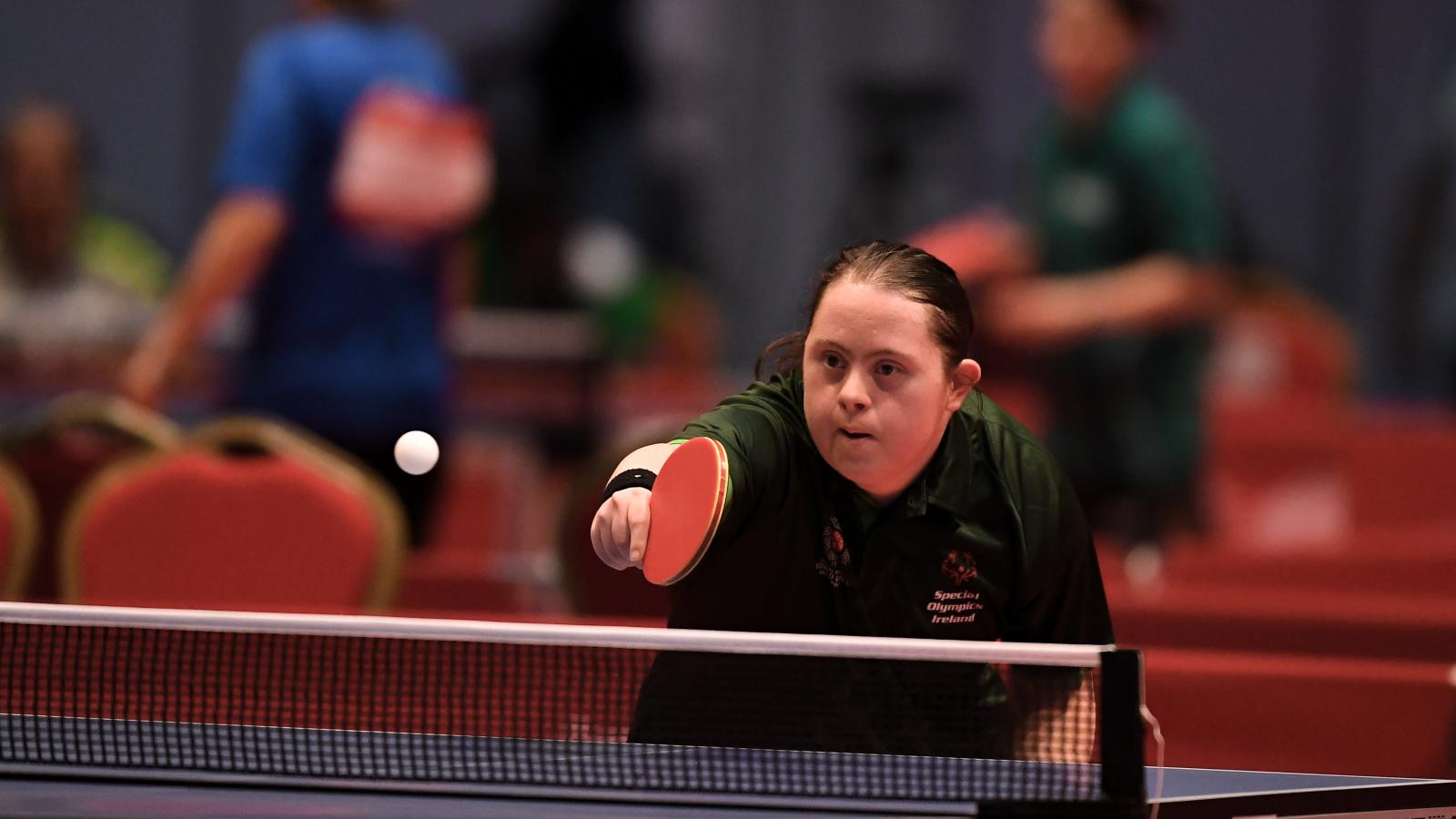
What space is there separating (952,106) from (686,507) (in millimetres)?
10808

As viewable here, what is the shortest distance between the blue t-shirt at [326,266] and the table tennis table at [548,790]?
79.6 inches

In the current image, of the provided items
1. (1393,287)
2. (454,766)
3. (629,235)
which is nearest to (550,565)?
(454,766)

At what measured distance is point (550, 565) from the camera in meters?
4.73

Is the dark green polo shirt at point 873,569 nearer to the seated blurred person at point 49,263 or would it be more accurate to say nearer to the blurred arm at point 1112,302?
the blurred arm at point 1112,302

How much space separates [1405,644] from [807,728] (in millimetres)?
1734

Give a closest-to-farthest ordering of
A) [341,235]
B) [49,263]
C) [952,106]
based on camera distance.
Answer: [341,235], [49,263], [952,106]

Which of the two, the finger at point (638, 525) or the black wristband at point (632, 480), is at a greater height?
the black wristband at point (632, 480)

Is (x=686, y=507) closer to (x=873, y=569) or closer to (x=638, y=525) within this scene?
(x=638, y=525)

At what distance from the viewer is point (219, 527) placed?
129 inches

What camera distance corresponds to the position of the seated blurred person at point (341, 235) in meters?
3.75

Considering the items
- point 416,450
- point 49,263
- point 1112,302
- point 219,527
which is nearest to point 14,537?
point 219,527

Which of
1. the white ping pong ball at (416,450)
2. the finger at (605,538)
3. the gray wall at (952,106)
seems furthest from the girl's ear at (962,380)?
the gray wall at (952,106)

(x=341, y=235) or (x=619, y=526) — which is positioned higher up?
(x=341, y=235)

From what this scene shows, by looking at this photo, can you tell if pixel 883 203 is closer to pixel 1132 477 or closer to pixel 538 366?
pixel 538 366
